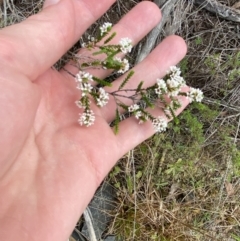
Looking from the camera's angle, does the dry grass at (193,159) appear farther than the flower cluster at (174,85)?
Yes

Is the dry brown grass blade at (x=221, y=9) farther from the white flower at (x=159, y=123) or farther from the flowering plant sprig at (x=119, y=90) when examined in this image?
the white flower at (x=159, y=123)

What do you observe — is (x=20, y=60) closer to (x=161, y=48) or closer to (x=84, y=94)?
(x=84, y=94)

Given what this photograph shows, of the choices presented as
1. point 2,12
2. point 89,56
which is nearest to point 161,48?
point 89,56

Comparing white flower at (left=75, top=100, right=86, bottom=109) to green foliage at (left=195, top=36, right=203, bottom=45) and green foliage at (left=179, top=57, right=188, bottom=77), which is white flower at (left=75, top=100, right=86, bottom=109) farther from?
green foliage at (left=195, top=36, right=203, bottom=45)

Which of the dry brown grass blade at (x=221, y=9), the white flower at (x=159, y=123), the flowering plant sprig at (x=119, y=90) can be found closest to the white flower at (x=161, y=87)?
the flowering plant sprig at (x=119, y=90)

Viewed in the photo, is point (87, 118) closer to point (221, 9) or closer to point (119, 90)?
point (119, 90)

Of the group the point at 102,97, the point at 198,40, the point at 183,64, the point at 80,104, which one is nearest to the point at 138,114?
the point at 102,97
